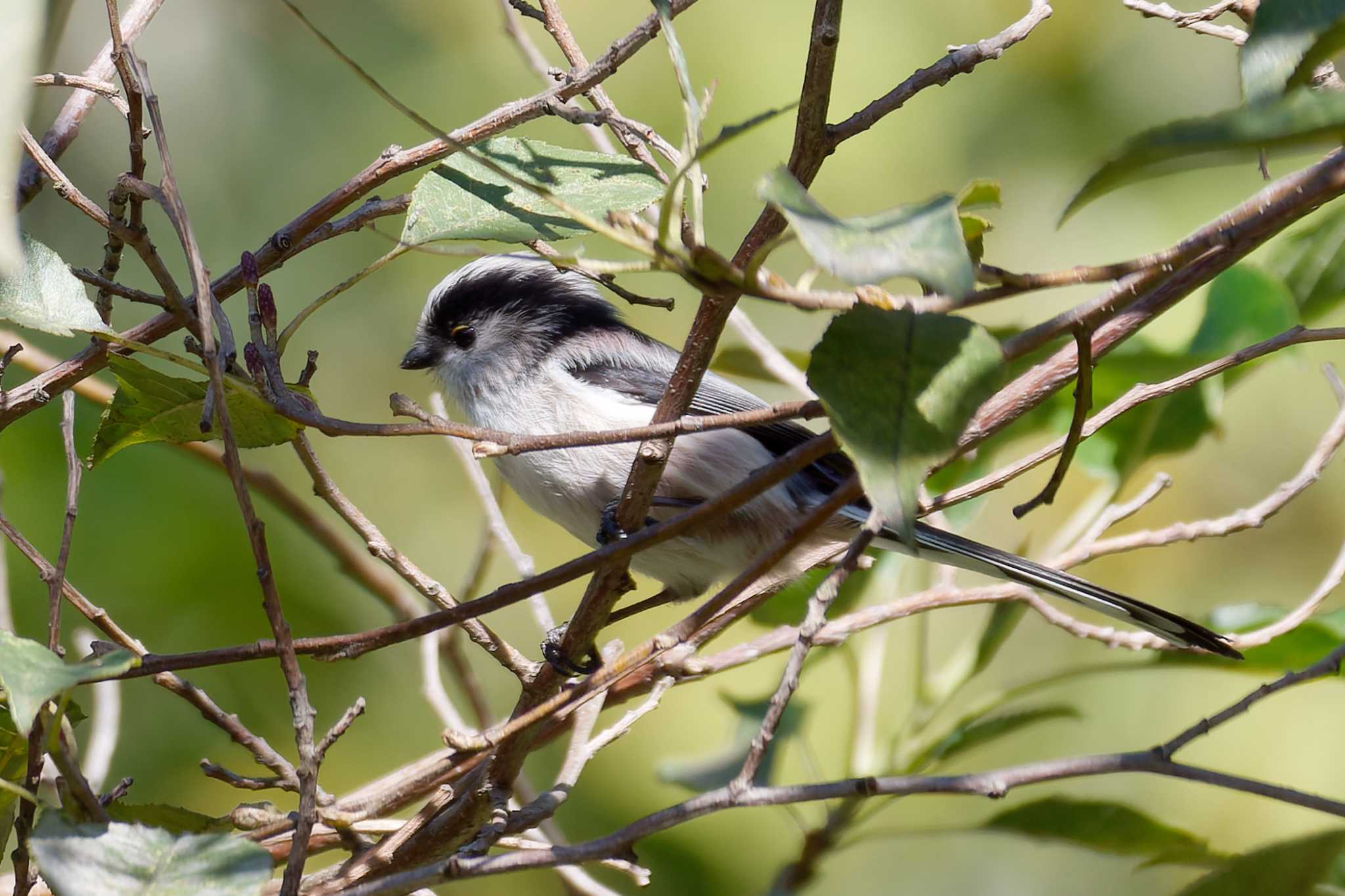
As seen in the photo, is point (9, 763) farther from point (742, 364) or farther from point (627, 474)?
point (742, 364)

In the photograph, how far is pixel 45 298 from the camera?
41.8 inches

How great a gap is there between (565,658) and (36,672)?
61 centimetres

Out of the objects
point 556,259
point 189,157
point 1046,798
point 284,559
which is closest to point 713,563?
point 1046,798

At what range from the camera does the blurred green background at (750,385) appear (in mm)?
2523

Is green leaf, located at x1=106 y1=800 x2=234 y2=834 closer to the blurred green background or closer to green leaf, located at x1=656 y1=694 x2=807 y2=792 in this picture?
green leaf, located at x1=656 y1=694 x2=807 y2=792

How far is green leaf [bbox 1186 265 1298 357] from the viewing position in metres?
1.77

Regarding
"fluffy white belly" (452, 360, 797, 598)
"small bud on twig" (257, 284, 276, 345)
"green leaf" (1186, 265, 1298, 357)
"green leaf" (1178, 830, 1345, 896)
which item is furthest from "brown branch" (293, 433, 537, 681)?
"green leaf" (1186, 265, 1298, 357)

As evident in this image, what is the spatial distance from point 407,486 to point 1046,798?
68.8 inches

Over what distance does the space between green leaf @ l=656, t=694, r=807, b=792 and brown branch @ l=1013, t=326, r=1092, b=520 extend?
1.12 meters

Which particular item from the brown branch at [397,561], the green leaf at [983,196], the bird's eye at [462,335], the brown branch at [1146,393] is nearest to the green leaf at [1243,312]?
the brown branch at [1146,393]

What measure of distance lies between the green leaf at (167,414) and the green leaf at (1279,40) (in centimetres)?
77

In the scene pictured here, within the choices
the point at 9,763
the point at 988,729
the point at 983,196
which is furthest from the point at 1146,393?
the point at 9,763

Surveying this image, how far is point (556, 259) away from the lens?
832mm

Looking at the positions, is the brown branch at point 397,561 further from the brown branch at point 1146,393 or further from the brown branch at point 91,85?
the brown branch at point 1146,393
